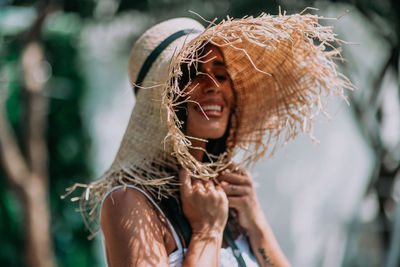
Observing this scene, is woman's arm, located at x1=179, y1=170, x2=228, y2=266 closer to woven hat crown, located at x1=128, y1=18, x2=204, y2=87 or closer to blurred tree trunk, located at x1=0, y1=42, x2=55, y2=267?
woven hat crown, located at x1=128, y1=18, x2=204, y2=87

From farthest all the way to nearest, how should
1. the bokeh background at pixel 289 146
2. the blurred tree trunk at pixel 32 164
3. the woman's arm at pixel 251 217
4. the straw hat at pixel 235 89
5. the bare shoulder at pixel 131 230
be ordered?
1. the bokeh background at pixel 289 146
2. the blurred tree trunk at pixel 32 164
3. the woman's arm at pixel 251 217
4. the straw hat at pixel 235 89
5. the bare shoulder at pixel 131 230

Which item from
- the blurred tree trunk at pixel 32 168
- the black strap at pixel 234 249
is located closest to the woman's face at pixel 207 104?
the black strap at pixel 234 249

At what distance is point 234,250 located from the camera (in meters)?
1.56

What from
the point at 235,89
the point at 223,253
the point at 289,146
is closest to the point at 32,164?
the point at 289,146

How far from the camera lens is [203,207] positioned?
1436 mm

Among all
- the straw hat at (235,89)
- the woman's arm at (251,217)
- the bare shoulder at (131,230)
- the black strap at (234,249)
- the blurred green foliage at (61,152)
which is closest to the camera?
the bare shoulder at (131,230)

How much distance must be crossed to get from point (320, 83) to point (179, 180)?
0.66m

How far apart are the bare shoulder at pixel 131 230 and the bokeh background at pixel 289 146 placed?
4.16 meters

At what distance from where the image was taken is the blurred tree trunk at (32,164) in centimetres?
472

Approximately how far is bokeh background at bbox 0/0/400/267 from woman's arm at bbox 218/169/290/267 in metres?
3.79

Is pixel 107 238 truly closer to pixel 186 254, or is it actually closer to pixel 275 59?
pixel 186 254

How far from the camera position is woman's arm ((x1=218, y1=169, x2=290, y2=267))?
1.63 metres

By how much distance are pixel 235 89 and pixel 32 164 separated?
12.1 ft

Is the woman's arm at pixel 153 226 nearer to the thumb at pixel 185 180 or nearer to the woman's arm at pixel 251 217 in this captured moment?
the thumb at pixel 185 180
